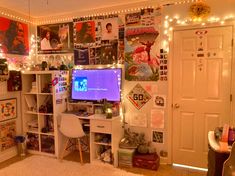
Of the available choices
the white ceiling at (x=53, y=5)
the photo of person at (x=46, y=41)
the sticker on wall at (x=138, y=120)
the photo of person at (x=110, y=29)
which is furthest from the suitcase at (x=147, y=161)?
the photo of person at (x=46, y=41)

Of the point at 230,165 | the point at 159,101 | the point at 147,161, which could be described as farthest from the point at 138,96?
the point at 230,165

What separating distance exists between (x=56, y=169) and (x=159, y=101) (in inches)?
74.3

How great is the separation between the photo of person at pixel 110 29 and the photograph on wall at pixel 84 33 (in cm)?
21

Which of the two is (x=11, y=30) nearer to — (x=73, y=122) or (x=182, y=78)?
(x=73, y=122)

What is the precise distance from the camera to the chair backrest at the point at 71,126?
3.25 meters

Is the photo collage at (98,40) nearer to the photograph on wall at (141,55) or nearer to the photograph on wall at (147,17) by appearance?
the photograph on wall at (141,55)

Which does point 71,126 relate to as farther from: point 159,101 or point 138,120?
point 159,101

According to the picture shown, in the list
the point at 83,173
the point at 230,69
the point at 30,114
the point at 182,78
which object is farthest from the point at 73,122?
the point at 230,69

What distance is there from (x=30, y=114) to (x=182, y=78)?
2836mm

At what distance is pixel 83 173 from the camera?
307cm

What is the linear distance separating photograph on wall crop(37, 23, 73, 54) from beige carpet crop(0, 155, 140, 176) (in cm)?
201

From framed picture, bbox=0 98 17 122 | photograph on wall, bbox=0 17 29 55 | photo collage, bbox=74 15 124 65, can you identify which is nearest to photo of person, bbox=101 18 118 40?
photo collage, bbox=74 15 124 65

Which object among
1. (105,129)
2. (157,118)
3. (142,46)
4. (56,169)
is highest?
(142,46)

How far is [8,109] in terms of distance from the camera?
362 cm
